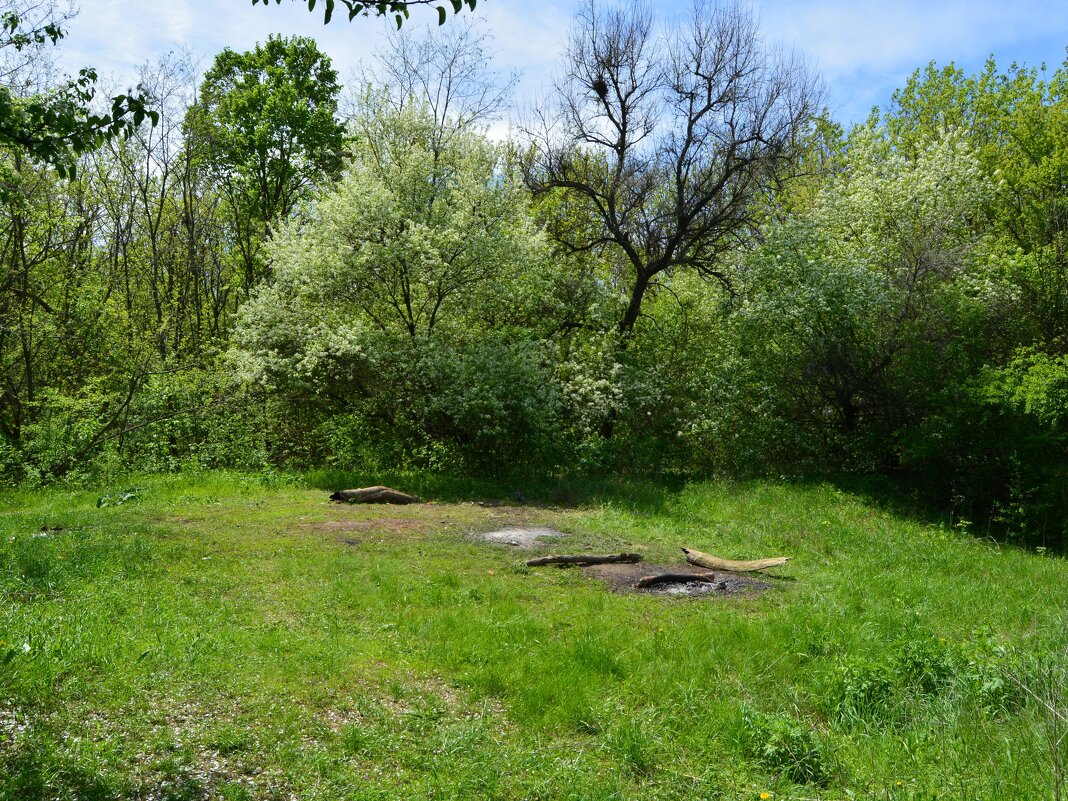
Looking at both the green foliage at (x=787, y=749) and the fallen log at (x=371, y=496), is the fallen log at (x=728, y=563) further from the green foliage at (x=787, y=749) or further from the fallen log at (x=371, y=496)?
the fallen log at (x=371, y=496)

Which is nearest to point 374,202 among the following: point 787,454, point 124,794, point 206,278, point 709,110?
point 709,110

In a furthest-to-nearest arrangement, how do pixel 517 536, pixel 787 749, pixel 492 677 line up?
pixel 517 536, pixel 492 677, pixel 787 749

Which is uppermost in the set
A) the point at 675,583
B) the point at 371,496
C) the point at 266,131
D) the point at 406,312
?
the point at 266,131

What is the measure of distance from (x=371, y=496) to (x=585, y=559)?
5.54 metres

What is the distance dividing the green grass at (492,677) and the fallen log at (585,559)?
0.31m

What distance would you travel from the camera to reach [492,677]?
549 cm

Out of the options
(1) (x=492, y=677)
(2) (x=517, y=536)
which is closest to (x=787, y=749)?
(1) (x=492, y=677)

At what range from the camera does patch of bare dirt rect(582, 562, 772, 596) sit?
8164 millimetres

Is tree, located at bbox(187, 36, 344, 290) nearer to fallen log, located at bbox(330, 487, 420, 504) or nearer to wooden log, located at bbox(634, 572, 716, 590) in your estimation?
fallen log, located at bbox(330, 487, 420, 504)

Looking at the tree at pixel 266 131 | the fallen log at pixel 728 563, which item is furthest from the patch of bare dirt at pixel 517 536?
the tree at pixel 266 131

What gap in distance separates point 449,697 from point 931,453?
11649mm

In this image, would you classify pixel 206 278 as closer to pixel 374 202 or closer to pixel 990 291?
pixel 374 202

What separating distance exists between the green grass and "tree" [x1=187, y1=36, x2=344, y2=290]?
17.3 m

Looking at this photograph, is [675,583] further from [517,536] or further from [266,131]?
[266,131]
